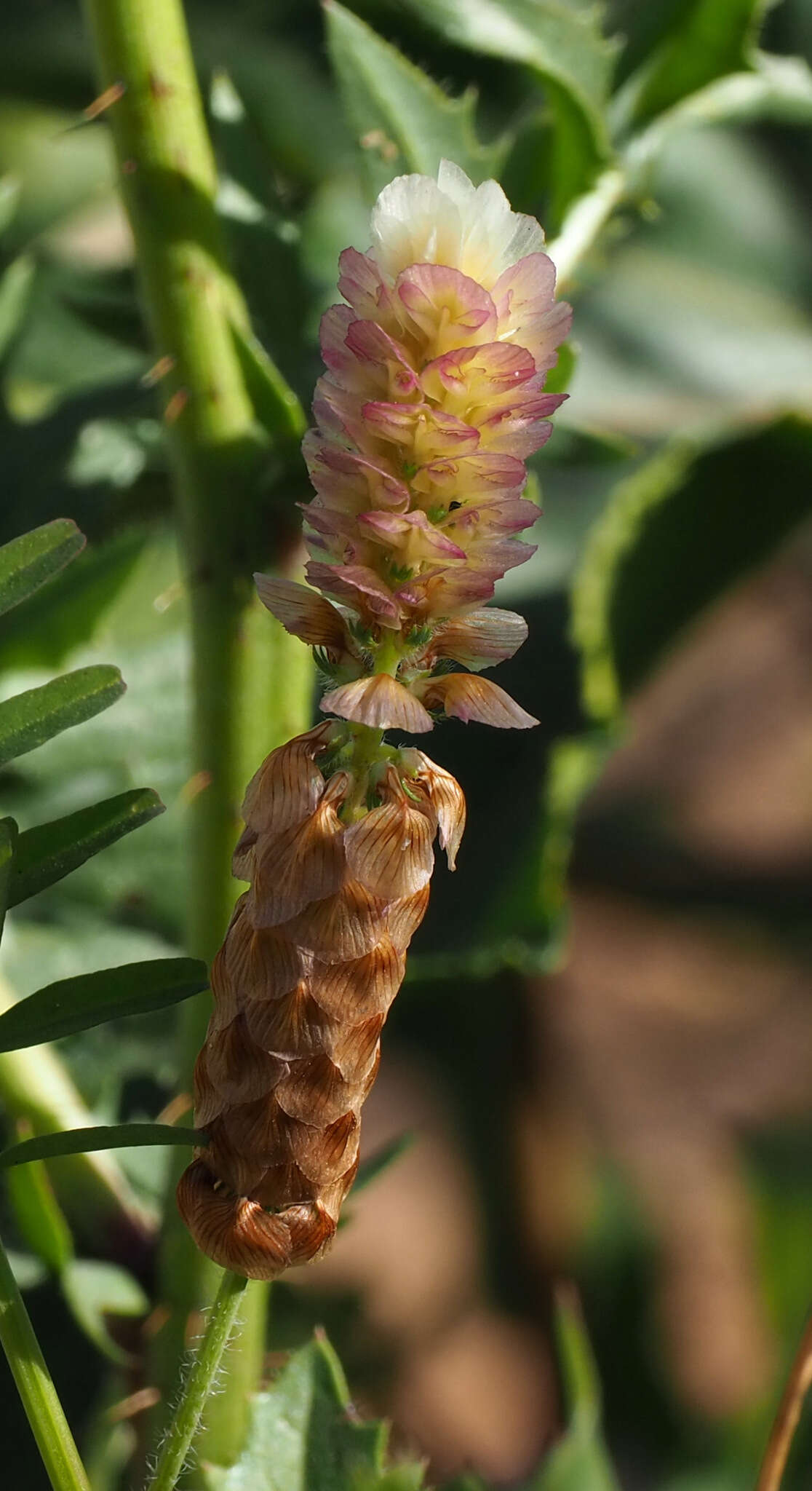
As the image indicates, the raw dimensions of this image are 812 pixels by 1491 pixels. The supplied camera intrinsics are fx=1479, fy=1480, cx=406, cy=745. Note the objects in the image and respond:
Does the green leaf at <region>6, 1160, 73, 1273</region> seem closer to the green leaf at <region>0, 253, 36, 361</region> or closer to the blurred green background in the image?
the blurred green background

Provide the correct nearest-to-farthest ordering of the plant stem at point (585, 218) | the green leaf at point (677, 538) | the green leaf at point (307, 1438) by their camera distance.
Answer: the green leaf at point (307, 1438) → the plant stem at point (585, 218) → the green leaf at point (677, 538)

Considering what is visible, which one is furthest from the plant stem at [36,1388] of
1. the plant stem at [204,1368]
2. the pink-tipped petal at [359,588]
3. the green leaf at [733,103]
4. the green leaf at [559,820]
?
the green leaf at [733,103]

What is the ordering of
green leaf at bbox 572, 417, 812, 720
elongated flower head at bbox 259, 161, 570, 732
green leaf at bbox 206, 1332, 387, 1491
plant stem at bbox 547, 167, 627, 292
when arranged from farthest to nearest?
green leaf at bbox 572, 417, 812, 720 → plant stem at bbox 547, 167, 627, 292 → green leaf at bbox 206, 1332, 387, 1491 → elongated flower head at bbox 259, 161, 570, 732

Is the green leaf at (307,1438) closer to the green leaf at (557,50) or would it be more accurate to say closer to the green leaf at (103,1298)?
the green leaf at (103,1298)

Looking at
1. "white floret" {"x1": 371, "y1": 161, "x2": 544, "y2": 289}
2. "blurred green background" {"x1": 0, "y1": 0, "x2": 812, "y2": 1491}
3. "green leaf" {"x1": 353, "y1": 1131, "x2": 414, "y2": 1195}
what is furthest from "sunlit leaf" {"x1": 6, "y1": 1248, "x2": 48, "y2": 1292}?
"white floret" {"x1": 371, "y1": 161, "x2": 544, "y2": 289}

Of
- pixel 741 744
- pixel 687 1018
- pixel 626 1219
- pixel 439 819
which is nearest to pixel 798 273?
pixel 741 744

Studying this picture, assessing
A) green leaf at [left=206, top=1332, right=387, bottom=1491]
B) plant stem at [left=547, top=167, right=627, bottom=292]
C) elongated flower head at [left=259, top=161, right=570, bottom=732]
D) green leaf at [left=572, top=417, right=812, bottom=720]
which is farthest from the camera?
green leaf at [left=572, top=417, right=812, bottom=720]
